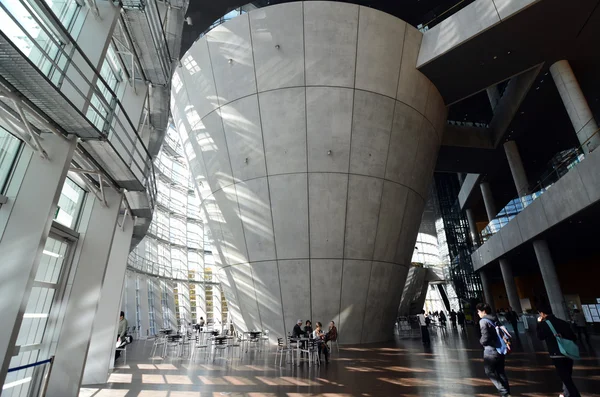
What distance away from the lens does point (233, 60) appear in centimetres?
1680

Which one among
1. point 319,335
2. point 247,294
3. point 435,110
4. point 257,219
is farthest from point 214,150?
point 435,110

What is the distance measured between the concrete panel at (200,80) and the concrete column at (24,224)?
11.2 m

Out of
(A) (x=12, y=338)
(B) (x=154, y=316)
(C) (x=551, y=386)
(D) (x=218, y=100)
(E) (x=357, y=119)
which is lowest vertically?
(C) (x=551, y=386)

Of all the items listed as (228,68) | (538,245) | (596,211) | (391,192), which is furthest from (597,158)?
(228,68)

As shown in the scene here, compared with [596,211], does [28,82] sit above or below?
below

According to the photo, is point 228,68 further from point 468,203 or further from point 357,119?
point 468,203

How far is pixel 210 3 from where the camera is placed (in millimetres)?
29188

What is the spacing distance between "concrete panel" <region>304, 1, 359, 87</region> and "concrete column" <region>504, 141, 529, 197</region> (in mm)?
15136

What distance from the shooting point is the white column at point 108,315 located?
9.71m

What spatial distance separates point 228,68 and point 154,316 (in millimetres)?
25273

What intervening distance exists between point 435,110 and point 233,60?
11.2 meters

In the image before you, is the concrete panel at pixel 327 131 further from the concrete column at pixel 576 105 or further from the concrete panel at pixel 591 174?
the concrete column at pixel 576 105

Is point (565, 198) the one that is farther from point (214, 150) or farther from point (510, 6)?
point (214, 150)

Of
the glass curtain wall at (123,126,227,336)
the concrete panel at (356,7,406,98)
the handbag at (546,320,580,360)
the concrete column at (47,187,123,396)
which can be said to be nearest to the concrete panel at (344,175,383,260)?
the concrete panel at (356,7,406,98)
